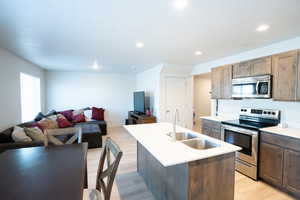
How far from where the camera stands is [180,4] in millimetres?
1553

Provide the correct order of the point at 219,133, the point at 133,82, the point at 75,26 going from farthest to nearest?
the point at 133,82 < the point at 219,133 < the point at 75,26

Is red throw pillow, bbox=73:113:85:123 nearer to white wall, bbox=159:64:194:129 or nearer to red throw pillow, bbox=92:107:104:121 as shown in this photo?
red throw pillow, bbox=92:107:104:121

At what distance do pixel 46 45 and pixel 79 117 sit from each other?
121 inches

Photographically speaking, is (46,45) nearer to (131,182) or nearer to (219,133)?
(131,182)

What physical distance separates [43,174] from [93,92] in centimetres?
542

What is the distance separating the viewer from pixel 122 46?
2.93 meters

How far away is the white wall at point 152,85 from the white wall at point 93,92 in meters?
1.05

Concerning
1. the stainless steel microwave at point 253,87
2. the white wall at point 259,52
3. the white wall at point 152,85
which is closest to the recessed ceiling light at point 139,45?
the white wall at point 152,85

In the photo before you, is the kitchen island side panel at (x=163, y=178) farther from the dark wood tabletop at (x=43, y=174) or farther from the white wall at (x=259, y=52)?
the white wall at (x=259, y=52)

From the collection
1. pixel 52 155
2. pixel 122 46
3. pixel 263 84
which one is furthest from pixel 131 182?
pixel 263 84

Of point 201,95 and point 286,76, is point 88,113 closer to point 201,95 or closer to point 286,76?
point 201,95

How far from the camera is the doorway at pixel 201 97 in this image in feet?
21.0

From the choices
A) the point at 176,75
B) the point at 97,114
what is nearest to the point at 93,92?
the point at 97,114

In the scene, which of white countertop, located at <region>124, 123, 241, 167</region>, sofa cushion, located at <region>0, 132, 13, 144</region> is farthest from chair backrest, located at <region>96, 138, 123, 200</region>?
sofa cushion, located at <region>0, 132, 13, 144</region>
